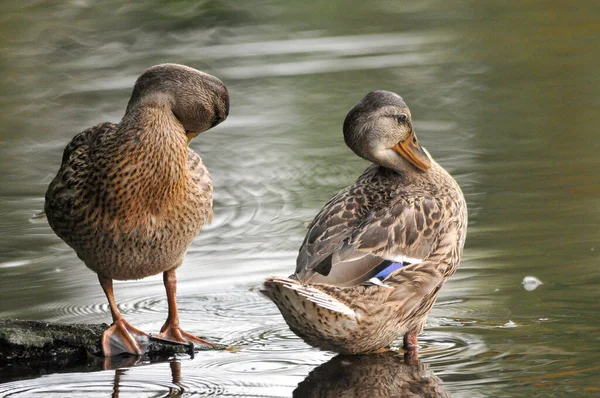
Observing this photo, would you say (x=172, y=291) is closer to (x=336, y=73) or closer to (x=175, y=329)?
(x=175, y=329)

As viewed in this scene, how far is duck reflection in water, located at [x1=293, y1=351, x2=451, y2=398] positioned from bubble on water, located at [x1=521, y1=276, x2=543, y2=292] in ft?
3.24

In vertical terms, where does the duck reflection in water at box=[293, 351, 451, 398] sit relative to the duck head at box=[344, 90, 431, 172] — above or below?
below

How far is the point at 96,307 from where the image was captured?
22.1 ft

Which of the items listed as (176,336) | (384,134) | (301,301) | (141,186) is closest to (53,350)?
(176,336)

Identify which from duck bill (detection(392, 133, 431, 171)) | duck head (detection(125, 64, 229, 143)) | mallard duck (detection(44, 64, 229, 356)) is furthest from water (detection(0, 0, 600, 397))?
duck head (detection(125, 64, 229, 143))

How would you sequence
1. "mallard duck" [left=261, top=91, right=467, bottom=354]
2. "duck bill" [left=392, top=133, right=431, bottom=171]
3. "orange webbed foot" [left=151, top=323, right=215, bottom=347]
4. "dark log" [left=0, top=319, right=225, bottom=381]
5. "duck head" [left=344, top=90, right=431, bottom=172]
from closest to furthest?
"mallard duck" [left=261, top=91, right=467, bottom=354], "dark log" [left=0, top=319, right=225, bottom=381], "orange webbed foot" [left=151, top=323, right=215, bottom=347], "duck head" [left=344, top=90, right=431, bottom=172], "duck bill" [left=392, top=133, right=431, bottom=171]

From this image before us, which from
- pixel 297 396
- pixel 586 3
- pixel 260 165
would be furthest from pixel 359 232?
pixel 586 3

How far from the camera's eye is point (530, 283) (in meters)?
6.52

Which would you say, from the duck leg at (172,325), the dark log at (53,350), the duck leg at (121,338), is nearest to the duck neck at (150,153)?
the duck leg at (172,325)

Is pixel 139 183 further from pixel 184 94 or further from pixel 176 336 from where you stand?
pixel 176 336

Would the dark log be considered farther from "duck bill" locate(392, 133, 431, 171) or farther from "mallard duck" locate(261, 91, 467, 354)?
"duck bill" locate(392, 133, 431, 171)

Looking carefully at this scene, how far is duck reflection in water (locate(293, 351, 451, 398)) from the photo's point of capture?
17.2 feet

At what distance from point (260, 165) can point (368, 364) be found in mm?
3984

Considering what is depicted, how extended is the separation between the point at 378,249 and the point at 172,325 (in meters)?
1.16
